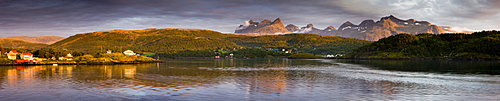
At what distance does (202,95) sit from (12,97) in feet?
60.6

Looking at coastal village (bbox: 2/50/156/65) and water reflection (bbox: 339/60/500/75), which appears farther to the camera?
coastal village (bbox: 2/50/156/65)

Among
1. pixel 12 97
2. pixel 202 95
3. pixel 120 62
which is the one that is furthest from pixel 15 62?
pixel 202 95

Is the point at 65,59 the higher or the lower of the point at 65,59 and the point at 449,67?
the higher

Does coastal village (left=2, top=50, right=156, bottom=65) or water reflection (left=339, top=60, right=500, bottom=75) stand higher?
coastal village (left=2, top=50, right=156, bottom=65)

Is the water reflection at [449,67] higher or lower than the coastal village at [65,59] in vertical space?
lower

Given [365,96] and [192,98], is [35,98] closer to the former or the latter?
[192,98]

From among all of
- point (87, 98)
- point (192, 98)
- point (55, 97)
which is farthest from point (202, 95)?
point (55, 97)

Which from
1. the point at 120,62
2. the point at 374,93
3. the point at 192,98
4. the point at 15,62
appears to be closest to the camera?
the point at 192,98

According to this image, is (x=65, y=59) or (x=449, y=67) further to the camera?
(x=65, y=59)

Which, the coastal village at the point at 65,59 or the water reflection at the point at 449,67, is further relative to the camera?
the coastal village at the point at 65,59

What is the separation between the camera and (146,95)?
3825 cm

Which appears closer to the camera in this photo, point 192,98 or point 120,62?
point 192,98

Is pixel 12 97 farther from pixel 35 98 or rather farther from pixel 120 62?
pixel 120 62

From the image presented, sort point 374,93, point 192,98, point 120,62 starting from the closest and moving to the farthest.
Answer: point 192,98 → point 374,93 → point 120,62
